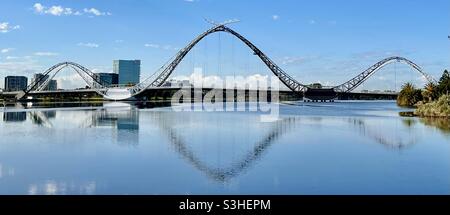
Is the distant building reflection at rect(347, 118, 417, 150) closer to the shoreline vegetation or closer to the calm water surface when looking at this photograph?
the calm water surface

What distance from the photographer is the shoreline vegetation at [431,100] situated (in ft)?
93.6

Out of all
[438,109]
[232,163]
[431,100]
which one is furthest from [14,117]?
[431,100]

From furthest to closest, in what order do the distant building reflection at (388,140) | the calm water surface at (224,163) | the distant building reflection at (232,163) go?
1. the distant building reflection at (388,140)
2. the distant building reflection at (232,163)
3. the calm water surface at (224,163)

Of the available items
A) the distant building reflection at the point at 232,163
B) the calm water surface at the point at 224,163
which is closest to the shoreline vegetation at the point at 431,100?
the calm water surface at the point at 224,163

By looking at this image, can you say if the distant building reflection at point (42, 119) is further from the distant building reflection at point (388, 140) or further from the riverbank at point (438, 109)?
the riverbank at point (438, 109)

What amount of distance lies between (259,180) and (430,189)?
3269mm

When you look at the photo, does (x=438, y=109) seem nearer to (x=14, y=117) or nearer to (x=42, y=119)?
(x=42, y=119)

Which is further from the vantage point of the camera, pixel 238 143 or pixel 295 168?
pixel 238 143

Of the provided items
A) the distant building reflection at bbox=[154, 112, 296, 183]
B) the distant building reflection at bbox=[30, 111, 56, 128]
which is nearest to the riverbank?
the distant building reflection at bbox=[154, 112, 296, 183]

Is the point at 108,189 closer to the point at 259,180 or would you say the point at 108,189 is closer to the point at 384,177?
the point at 259,180
